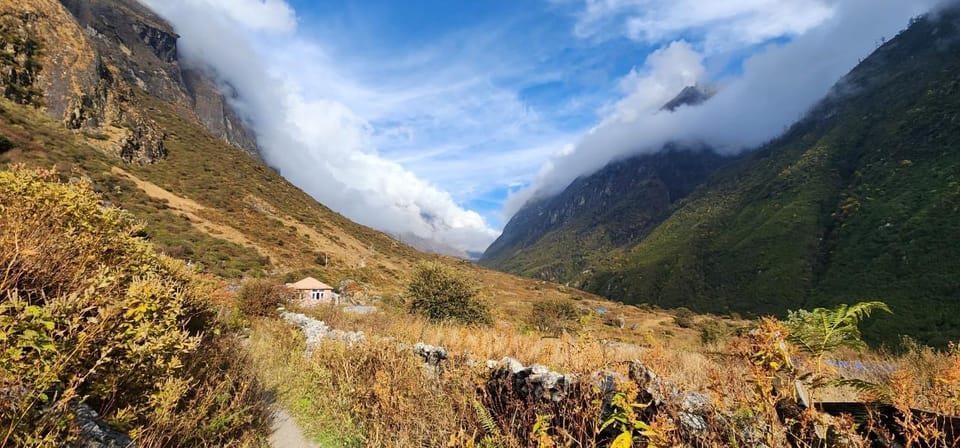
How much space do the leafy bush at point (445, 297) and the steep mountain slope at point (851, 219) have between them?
61884 mm

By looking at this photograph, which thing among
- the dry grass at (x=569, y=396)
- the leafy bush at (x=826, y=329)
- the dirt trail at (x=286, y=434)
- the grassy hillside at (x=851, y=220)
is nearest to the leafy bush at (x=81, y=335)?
the dirt trail at (x=286, y=434)

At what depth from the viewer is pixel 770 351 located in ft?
9.61

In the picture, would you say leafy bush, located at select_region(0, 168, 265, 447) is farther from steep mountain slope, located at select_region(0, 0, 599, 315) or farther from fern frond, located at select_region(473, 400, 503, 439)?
steep mountain slope, located at select_region(0, 0, 599, 315)

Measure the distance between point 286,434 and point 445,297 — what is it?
10173mm

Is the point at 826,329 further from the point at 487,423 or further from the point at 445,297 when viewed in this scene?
the point at 445,297

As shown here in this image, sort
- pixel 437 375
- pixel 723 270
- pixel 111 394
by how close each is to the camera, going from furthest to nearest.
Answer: pixel 723 270, pixel 437 375, pixel 111 394

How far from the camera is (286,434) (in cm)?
612

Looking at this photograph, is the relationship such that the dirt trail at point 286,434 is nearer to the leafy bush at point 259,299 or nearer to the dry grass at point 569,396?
the dry grass at point 569,396

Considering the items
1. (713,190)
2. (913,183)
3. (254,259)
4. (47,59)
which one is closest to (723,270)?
(913,183)

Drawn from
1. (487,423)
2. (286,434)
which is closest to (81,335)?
(487,423)

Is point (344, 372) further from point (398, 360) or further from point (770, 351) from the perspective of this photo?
point (770, 351)

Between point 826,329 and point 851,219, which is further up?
point 826,329

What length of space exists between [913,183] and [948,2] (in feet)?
421

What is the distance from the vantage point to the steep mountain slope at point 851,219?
66.4 m
